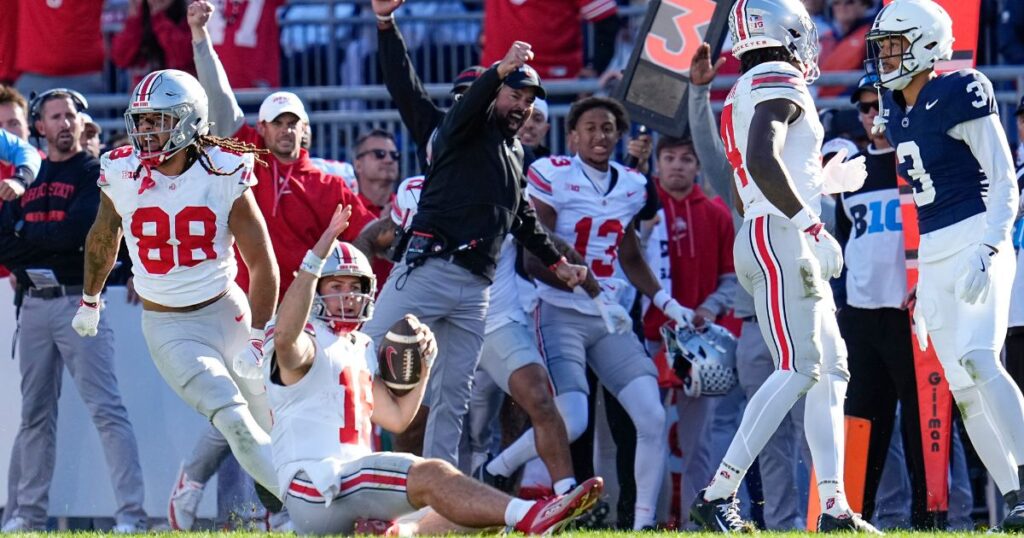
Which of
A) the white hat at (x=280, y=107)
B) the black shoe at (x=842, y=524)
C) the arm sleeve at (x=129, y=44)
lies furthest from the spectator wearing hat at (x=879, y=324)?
the arm sleeve at (x=129, y=44)

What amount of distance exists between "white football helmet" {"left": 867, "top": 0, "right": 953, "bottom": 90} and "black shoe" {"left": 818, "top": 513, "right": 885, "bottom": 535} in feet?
5.81

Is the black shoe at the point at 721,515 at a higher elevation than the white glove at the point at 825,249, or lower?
lower

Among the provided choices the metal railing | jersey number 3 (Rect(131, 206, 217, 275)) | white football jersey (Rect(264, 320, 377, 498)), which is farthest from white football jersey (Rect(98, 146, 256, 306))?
the metal railing

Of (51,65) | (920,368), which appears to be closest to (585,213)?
(920,368)

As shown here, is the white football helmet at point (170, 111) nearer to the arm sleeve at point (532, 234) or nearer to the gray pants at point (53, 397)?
the arm sleeve at point (532, 234)

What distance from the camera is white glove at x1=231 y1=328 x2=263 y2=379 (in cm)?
711

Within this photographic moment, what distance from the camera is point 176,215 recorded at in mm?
7195

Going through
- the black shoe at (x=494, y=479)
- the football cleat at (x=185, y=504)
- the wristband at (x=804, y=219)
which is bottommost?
the black shoe at (x=494, y=479)

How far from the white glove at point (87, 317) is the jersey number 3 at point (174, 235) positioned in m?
0.40

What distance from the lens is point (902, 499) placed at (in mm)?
8844

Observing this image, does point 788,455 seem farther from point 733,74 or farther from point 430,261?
point 733,74

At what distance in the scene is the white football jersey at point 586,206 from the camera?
9.09m

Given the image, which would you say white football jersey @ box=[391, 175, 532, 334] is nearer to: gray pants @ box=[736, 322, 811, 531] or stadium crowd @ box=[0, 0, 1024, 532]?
stadium crowd @ box=[0, 0, 1024, 532]

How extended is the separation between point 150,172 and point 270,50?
4.15 metres
